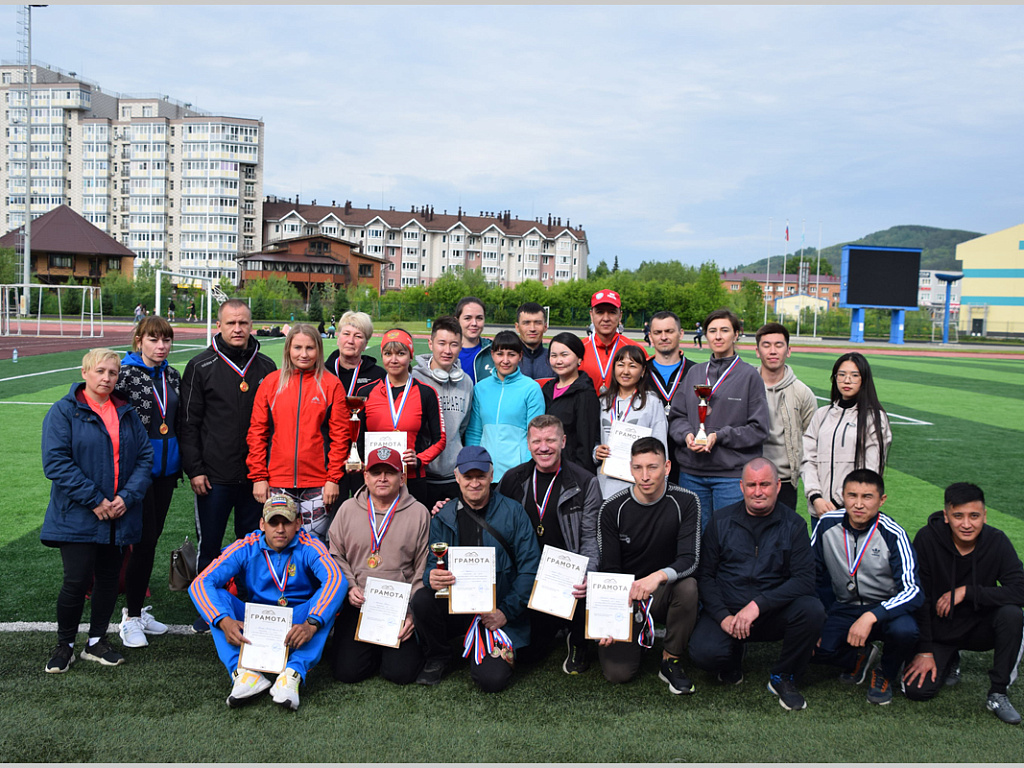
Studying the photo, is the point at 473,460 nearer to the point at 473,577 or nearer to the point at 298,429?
the point at 473,577

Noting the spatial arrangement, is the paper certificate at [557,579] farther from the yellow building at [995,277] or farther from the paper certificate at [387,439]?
the yellow building at [995,277]

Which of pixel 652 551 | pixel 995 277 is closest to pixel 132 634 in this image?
pixel 652 551

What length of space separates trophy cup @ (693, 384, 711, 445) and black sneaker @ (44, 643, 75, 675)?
385cm

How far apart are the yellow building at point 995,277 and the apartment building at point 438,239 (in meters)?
45.0

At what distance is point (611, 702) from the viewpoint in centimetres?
394

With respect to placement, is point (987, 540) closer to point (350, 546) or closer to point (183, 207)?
point (350, 546)

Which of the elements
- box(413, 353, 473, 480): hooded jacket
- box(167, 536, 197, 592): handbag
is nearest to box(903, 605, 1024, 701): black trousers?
box(413, 353, 473, 480): hooded jacket

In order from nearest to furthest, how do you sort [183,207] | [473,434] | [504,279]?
[473,434], [183,207], [504,279]

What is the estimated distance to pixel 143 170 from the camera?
311ft

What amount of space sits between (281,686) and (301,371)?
1882 mm

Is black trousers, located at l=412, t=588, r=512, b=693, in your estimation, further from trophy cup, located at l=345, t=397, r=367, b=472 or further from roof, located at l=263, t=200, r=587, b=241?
roof, located at l=263, t=200, r=587, b=241

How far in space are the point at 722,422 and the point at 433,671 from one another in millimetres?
2378

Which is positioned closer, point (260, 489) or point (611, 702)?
point (611, 702)

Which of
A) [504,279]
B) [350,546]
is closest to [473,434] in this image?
[350,546]
